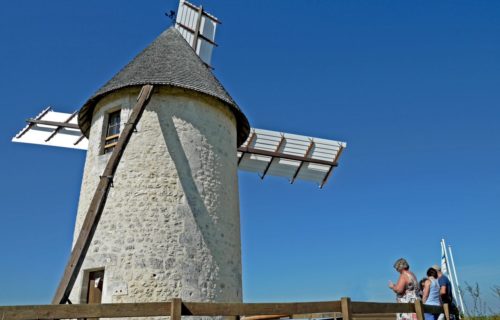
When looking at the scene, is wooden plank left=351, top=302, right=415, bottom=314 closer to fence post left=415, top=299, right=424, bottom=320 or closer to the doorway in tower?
fence post left=415, top=299, right=424, bottom=320

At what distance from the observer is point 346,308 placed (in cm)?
529

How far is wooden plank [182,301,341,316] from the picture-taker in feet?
15.4

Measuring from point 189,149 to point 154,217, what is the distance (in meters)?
1.68

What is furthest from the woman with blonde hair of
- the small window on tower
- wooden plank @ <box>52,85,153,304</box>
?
the small window on tower

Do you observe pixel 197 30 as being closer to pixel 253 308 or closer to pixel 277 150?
pixel 277 150

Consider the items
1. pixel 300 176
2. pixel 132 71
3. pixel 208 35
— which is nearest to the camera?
pixel 132 71

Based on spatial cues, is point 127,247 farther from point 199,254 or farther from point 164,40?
point 164,40

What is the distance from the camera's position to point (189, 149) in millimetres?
9445

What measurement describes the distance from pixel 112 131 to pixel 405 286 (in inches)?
273

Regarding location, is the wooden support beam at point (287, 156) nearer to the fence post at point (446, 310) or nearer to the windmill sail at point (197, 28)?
the windmill sail at point (197, 28)

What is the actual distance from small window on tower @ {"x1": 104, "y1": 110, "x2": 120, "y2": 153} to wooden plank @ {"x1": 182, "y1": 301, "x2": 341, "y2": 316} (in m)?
5.92

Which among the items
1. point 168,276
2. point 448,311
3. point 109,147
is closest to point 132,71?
point 109,147

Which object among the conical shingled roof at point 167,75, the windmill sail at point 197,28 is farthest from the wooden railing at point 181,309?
the windmill sail at point 197,28

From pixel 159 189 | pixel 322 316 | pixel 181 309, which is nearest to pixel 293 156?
pixel 322 316
